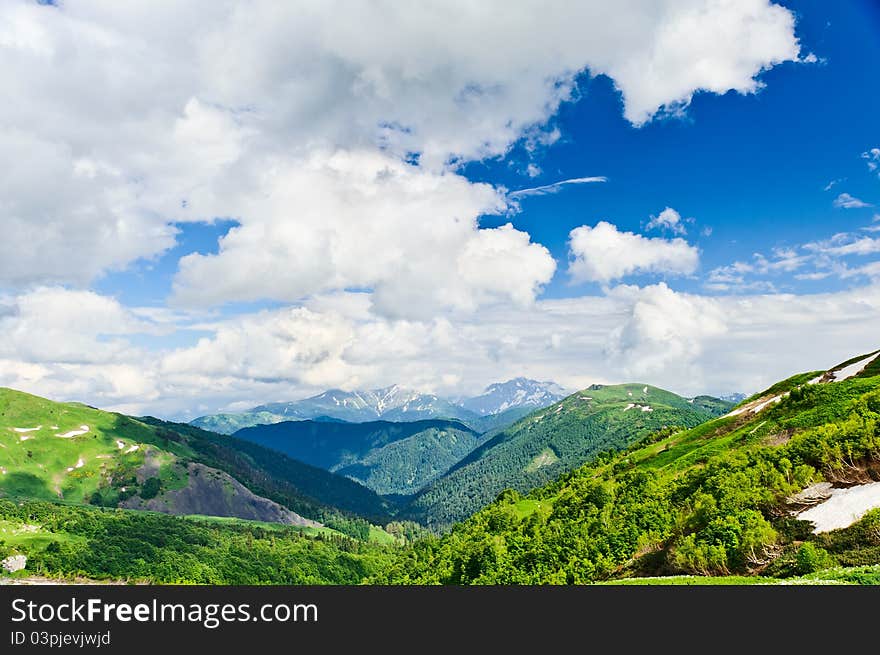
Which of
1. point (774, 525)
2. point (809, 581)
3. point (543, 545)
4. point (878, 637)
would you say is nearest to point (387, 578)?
point (543, 545)

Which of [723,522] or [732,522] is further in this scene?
[723,522]

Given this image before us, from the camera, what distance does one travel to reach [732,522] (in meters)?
54.3

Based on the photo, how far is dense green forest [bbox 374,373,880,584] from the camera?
5041cm

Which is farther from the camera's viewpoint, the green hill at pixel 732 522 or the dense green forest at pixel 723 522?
the dense green forest at pixel 723 522

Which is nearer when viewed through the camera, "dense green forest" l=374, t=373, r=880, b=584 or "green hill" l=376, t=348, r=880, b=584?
"green hill" l=376, t=348, r=880, b=584

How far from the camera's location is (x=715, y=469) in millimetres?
84000

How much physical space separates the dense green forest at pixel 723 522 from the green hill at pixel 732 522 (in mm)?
155

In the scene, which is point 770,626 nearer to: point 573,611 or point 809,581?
point 573,611

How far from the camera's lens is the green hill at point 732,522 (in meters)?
48.9

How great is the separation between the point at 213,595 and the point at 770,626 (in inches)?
1004

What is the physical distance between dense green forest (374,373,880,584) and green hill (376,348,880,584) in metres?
0.15

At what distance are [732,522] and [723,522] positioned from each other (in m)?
0.88

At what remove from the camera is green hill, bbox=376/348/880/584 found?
4888cm

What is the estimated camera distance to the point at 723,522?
54.9m
